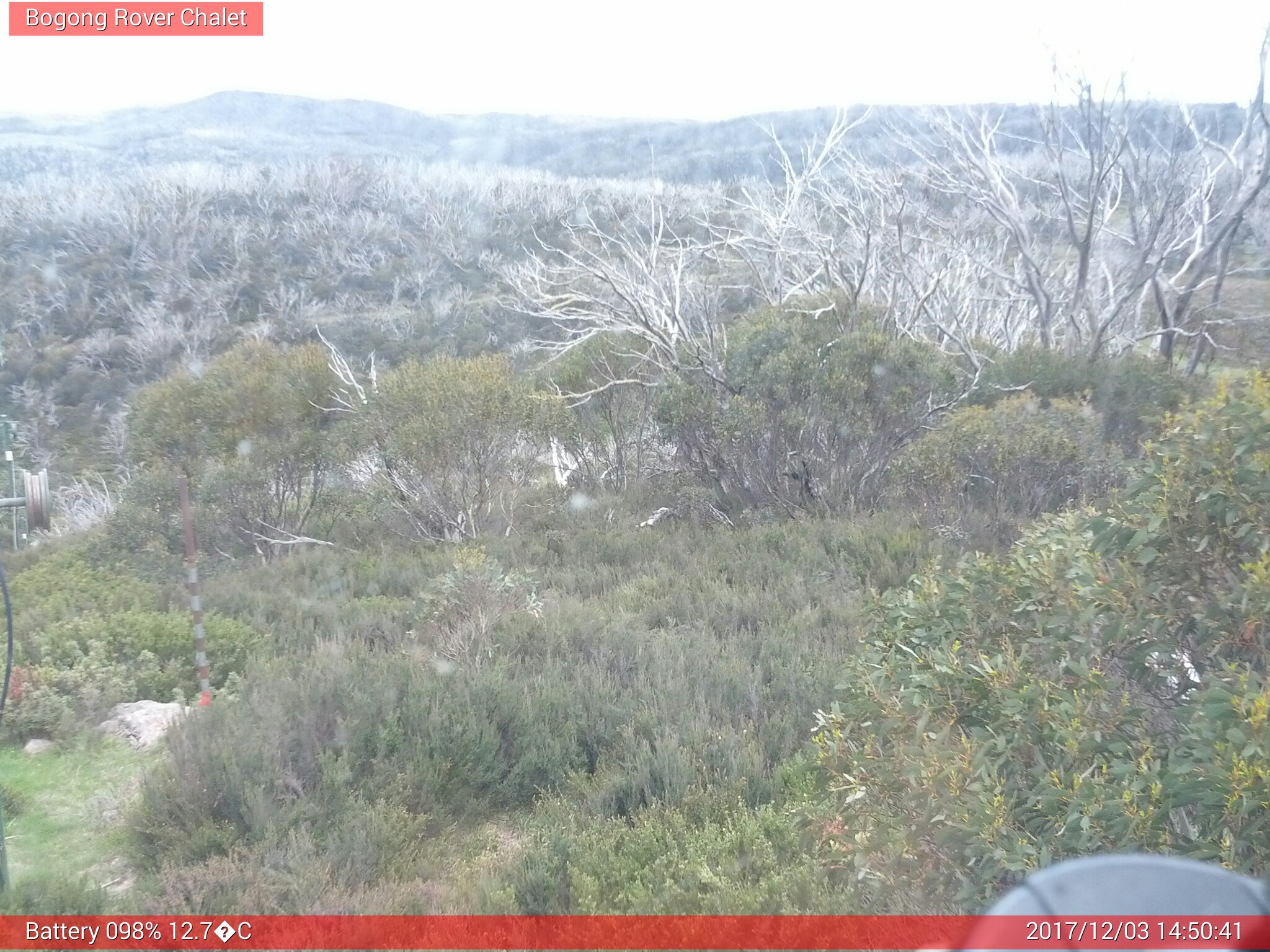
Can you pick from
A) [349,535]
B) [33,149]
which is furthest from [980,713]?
[33,149]

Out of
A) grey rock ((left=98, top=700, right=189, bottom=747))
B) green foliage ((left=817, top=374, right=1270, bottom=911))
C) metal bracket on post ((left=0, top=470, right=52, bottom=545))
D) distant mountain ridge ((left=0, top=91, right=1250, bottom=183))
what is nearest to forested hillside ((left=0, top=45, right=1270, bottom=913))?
green foliage ((left=817, top=374, right=1270, bottom=911))

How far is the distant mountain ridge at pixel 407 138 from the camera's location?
117 ft

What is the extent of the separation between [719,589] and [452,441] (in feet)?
13.0

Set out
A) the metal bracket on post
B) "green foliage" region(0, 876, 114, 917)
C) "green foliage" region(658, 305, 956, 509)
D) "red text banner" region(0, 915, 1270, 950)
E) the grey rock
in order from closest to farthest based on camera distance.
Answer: "red text banner" region(0, 915, 1270, 950), "green foliage" region(0, 876, 114, 917), the metal bracket on post, the grey rock, "green foliage" region(658, 305, 956, 509)

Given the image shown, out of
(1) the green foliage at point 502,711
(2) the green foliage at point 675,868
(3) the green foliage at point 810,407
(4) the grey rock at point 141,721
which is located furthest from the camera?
(3) the green foliage at point 810,407

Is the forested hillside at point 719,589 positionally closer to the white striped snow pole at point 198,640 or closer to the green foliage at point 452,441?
the green foliage at point 452,441

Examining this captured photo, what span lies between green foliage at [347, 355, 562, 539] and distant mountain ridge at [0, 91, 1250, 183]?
937 inches

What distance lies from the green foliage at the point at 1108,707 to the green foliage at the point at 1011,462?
19.8 ft

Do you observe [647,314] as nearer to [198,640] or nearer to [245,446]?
[245,446]

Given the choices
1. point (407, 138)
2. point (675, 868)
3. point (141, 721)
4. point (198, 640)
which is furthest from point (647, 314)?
point (407, 138)

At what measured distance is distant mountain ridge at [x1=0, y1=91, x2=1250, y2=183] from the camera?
3559 centimetres

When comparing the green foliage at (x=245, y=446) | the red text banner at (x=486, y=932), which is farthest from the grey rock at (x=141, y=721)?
the green foliage at (x=245, y=446)

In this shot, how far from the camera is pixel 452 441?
9.91 metres

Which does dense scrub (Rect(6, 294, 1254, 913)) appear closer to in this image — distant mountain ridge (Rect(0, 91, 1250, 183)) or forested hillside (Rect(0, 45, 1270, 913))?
forested hillside (Rect(0, 45, 1270, 913))
